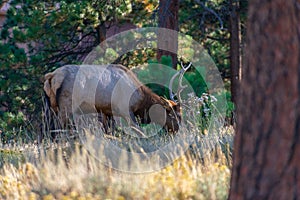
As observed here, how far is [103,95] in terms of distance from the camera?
14.5m

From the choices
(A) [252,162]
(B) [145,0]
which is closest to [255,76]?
(A) [252,162]

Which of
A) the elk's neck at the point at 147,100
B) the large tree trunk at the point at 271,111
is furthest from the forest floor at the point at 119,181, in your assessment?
the elk's neck at the point at 147,100

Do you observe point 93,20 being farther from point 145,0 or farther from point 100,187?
point 100,187

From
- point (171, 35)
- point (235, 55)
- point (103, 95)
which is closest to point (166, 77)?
point (103, 95)

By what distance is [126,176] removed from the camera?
680cm

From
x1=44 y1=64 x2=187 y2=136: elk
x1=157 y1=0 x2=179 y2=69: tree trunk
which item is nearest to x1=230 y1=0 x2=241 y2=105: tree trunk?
x1=157 y1=0 x2=179 y2=69: tree trunk

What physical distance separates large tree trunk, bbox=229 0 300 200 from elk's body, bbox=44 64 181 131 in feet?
29.3

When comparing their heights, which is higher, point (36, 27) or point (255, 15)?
point (36, 27)

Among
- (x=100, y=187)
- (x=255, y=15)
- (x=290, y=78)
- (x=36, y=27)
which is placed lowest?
(x=100, y=187)

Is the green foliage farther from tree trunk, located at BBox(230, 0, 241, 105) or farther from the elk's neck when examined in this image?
tree trunk, located at BBox(230, 0, 241, 105)

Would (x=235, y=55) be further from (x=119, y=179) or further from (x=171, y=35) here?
(x=119, y=179)

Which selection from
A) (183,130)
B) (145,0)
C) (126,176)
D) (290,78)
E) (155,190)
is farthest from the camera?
(145,0)

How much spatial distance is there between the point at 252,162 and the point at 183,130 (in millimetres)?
5392

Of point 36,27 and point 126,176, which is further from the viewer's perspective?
point 36,27
